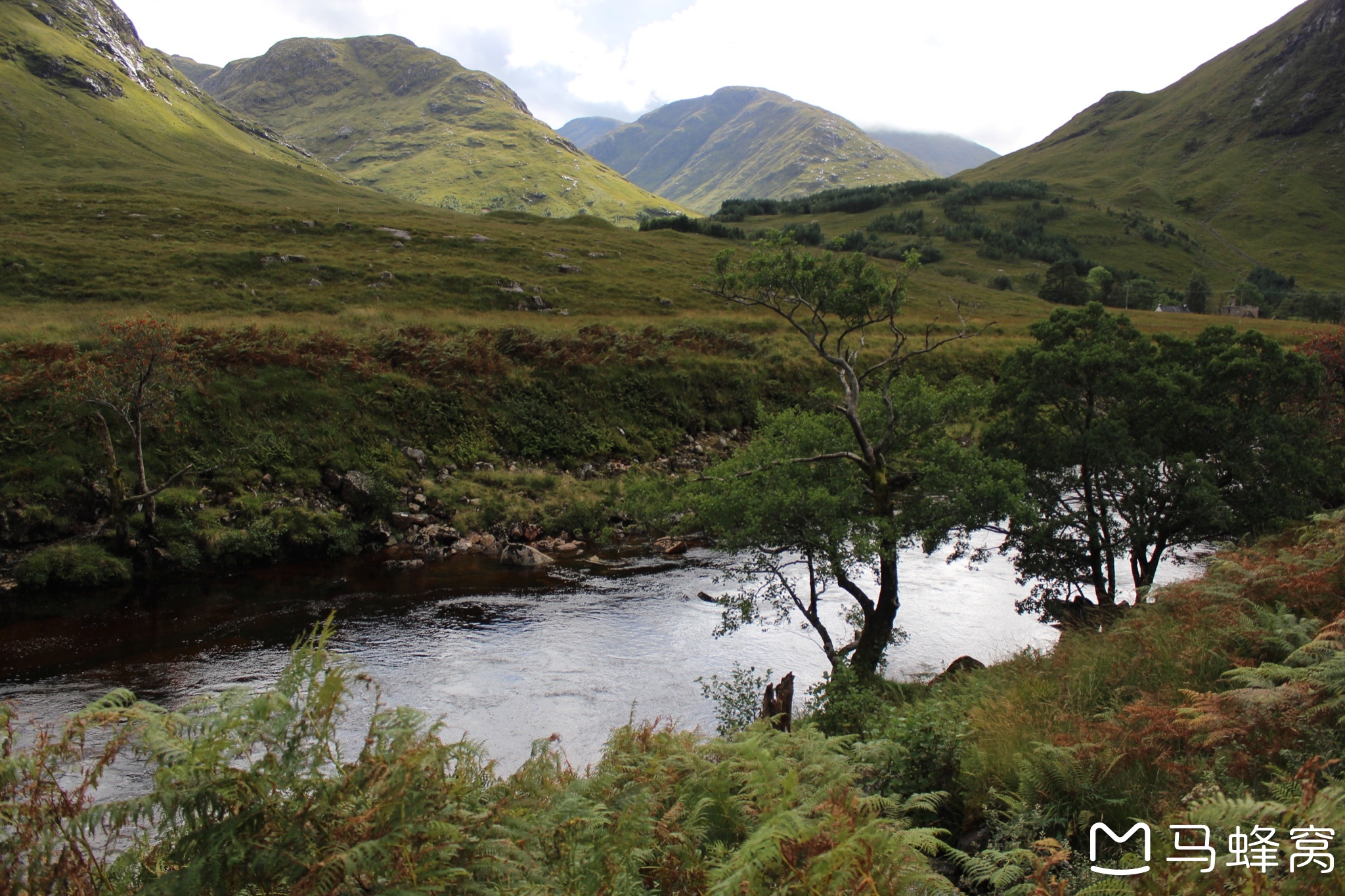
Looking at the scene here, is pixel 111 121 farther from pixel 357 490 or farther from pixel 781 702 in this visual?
pixel 781 702

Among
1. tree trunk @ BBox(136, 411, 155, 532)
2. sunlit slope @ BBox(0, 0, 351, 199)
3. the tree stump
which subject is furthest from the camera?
sunlit slope @ BBox(0, 0, 351, 199)

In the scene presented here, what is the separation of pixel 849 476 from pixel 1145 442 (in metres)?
8.89

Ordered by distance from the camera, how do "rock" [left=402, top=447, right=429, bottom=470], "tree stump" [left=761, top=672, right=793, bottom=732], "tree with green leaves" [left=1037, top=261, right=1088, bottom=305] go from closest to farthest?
"tree stump" [left=761, top=672, right=793, bottom=732] → "rock" [left=402, top=447, right=429, bottom=470] → "tree with green leaves" [left=1037, top=261, right=1088, bottom=305]

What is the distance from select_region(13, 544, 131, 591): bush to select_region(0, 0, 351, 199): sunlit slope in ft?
246

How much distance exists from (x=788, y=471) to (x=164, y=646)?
1689 centimetres

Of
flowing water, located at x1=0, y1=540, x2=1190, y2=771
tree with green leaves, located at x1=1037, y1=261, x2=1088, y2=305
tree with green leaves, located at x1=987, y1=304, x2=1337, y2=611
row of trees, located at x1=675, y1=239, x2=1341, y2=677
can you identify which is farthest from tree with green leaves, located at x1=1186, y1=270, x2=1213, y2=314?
tree with green leaves, located at x1=987, y1=304, x2=1337, y2=611

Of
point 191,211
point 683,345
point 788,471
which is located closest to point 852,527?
point 788,471

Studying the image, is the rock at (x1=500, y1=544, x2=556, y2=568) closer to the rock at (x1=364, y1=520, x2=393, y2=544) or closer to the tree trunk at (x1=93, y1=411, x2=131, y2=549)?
the rock at (x1=364, y1=520, x2=393, y2=544)

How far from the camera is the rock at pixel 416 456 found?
32.1 m

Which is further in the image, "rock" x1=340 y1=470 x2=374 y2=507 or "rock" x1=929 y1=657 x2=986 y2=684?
"rock" x1=340 y1=470 x2=374 y2=507

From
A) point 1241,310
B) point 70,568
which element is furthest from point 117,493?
point 1241,310

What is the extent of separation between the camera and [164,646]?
61.7ft

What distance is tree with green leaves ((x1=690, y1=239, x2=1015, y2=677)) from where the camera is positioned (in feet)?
54.3

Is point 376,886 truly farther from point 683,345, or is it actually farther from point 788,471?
point 683,345
